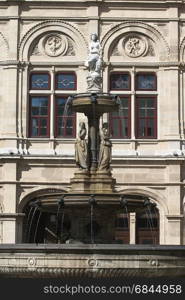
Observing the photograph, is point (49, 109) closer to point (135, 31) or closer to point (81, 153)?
point (135, 31)

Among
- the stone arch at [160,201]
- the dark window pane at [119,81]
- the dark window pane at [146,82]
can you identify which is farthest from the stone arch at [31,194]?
the dark window pane at [146,82]

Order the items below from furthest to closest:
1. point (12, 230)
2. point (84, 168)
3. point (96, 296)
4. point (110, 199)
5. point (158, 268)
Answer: point (12, 230) < point (84, 168) < point (110, 199) < point (158, 268) < point (96, 296)

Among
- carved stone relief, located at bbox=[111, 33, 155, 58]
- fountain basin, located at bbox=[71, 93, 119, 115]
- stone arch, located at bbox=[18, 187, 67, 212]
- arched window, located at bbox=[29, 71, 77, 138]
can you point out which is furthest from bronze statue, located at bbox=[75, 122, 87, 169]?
carved stone relief, located at bbox=[111, 33, 155, 58]

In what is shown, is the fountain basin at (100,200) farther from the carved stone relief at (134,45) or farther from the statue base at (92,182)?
the carved stone relief at (134,45)

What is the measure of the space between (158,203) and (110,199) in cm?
1652

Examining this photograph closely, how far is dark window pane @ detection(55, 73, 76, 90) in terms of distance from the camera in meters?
40.1

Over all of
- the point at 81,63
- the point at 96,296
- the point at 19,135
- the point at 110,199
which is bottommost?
the point at 96,296

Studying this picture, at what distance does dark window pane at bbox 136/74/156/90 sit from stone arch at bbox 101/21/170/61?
0.96 meters

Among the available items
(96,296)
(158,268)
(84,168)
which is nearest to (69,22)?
(84,168)

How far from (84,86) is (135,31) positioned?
138 inches

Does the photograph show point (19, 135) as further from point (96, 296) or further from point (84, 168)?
point (96, 296)

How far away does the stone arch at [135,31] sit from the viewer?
132 feet

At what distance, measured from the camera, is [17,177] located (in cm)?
3891

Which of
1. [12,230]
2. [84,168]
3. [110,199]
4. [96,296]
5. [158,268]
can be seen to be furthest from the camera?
[12,230]
